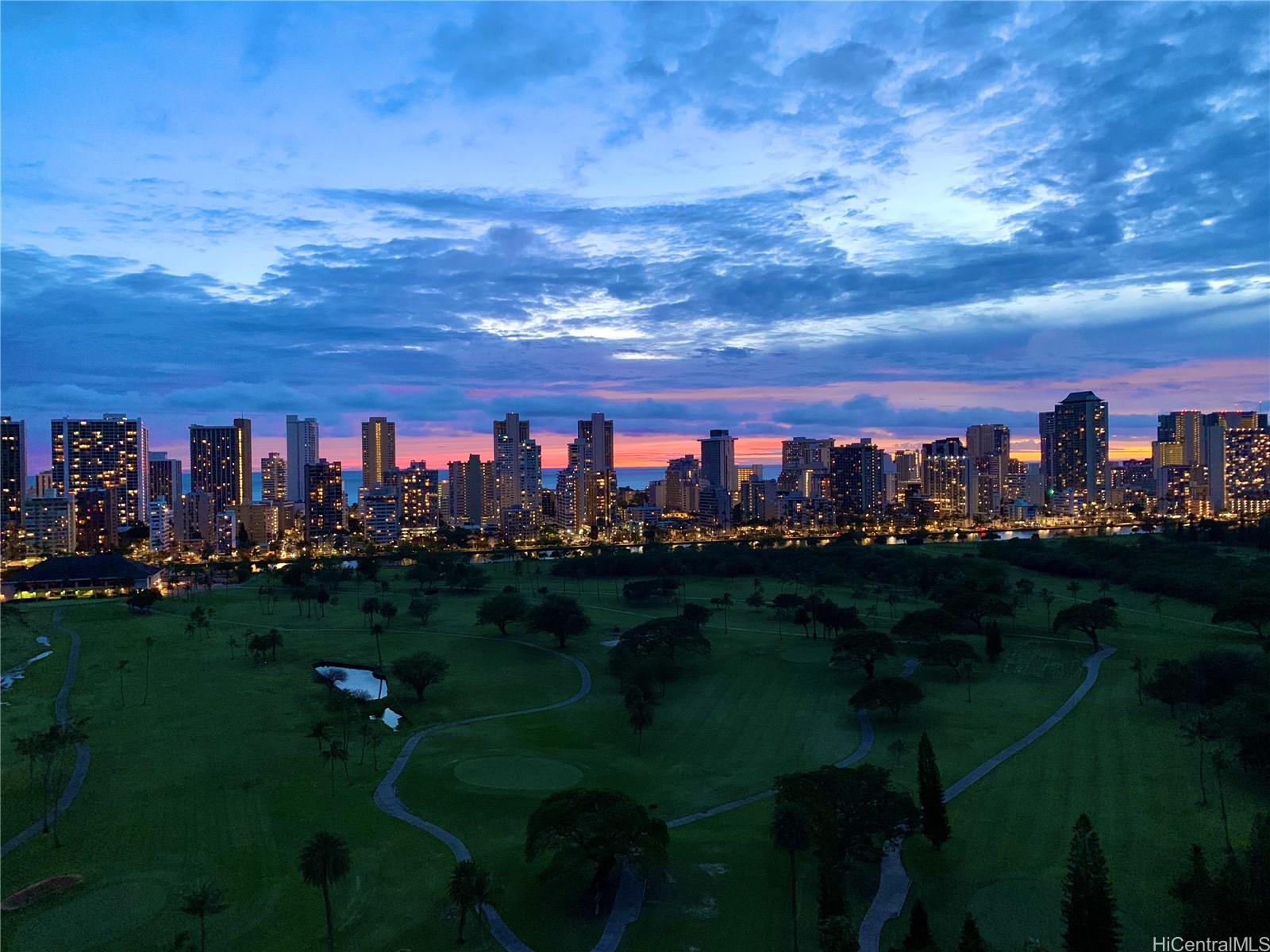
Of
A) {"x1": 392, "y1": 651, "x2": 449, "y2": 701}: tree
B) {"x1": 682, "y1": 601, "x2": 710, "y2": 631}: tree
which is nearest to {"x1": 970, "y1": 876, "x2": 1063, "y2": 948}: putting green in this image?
{"x1": 392, "y1": 651, "x2": 449, "y2": 701}: tree

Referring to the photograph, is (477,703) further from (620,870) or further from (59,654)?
(59,654)

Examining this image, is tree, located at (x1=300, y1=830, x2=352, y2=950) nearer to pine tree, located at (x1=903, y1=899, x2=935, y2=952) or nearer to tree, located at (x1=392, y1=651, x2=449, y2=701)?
pine tree, located at (x1=903, y1=899, x2=935, y2=952)

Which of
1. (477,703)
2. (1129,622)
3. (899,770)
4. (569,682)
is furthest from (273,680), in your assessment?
(1129,622)

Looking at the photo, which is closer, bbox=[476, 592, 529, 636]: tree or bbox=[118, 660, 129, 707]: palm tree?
bbox=[118, 660, 129, 707]: palm tree

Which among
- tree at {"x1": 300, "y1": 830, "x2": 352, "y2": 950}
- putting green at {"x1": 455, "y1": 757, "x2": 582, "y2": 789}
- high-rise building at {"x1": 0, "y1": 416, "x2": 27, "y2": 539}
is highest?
high-rise building at {"x1": 0, "y1": 416, "x2": 27, "y2": 539}

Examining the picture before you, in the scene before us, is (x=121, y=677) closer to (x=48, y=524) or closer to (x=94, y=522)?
(x=48, y=524)

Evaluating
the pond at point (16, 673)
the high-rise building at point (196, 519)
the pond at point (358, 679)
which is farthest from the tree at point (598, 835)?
A: the high-rise building at point (196, 519)

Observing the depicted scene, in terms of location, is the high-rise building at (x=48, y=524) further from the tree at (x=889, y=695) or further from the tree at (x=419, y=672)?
the tree at (x=889, y=695)
